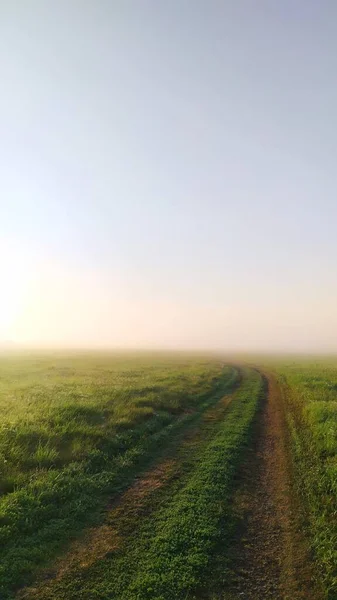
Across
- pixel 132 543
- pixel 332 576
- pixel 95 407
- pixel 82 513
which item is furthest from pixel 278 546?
pixel 95 407

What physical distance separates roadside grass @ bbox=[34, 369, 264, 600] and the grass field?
31 millimetres

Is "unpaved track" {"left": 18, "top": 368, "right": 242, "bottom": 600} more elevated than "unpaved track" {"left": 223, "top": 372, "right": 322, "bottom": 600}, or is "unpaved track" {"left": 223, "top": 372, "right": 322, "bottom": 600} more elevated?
"unpaved track" {"left": 223, "top": 372, "right": 322, "bottom": 600}

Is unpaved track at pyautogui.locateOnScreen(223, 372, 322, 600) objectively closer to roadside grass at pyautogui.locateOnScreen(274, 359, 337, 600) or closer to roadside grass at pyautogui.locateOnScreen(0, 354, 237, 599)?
roadside grass at pyautogui.locateOnScreen(274, 359, 337, 600)

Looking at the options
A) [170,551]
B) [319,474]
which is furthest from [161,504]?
[319,474]

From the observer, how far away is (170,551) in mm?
8164

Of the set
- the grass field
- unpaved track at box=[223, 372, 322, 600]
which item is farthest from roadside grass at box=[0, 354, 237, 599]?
unpaved track at box=[223, 372, 322, 600]

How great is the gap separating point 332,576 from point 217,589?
262 cm

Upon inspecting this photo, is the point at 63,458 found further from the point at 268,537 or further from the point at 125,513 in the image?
the point at 268,537

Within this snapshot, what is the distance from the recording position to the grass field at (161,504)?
729 cm

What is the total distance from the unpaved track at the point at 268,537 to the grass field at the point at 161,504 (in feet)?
0.11

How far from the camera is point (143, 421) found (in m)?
18.9

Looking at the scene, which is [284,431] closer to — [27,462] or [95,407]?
[95,407]

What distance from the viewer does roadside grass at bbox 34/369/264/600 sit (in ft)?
22.8

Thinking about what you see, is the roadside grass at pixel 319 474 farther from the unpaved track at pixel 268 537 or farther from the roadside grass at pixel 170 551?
the roadside grass at pixel 170 551
